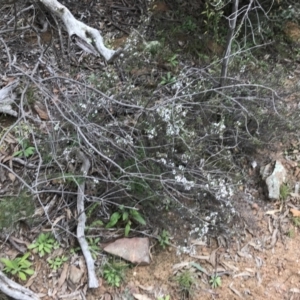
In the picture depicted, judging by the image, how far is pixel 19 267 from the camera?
122 inches

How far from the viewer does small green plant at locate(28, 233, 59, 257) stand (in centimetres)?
320

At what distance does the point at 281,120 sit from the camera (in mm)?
3604

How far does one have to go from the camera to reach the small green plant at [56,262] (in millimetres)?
3156

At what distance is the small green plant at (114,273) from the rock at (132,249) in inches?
3.0

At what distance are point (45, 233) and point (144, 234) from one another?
0.71m

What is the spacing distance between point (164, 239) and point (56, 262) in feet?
2.54

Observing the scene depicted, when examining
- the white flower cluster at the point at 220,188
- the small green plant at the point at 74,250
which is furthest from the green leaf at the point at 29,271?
the white flower cluster at the point at 220,188

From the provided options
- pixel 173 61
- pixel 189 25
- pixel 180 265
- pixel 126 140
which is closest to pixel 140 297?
pixel 180 265

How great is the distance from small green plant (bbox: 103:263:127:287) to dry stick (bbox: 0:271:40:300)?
0.47m

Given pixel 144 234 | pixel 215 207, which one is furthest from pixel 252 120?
pixel 144 234

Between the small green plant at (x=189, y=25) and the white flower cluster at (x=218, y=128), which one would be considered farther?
the small green plant at (x=189, y=25)

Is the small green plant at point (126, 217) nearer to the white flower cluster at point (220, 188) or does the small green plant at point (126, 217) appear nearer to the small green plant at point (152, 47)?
the white flower cluster at point (220, 188)

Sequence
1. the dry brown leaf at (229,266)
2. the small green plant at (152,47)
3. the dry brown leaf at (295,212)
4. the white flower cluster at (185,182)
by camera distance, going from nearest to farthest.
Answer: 1. the white flower cluster at (185,182)
2. the dry brown leaf at (229,266)
3. the dry brown leaf at (295,212)
4. the small green plant at (152,47)

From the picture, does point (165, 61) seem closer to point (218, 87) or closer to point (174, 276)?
point (218, 87)
